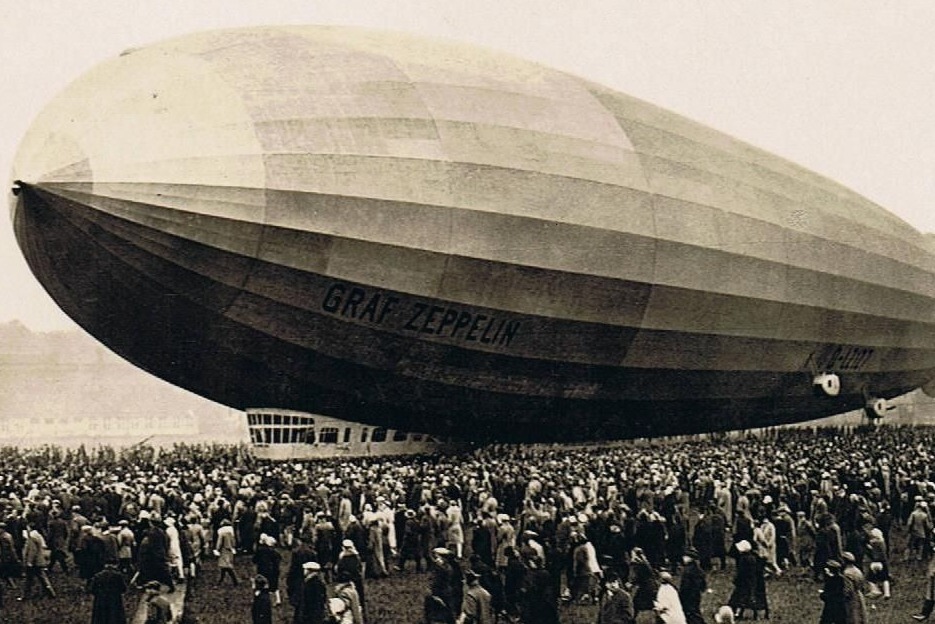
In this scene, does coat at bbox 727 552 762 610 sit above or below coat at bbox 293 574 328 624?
below

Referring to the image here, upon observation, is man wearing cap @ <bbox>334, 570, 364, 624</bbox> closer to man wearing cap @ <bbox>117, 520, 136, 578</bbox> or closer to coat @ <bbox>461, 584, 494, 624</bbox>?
coat @ <bbox>461, 584, 494, 624</bbox>

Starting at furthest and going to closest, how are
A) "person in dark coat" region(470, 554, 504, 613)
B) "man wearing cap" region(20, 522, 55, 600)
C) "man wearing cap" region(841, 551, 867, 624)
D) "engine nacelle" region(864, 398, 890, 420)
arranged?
"engine nacelle" region(864, 398, 890, 420) < "man wearing cap" region(20, 522, 55, 600) < "person in dark coat" region(470, 554, 504, 613) < "man wearing cap" region(841, 551, 867, 624)

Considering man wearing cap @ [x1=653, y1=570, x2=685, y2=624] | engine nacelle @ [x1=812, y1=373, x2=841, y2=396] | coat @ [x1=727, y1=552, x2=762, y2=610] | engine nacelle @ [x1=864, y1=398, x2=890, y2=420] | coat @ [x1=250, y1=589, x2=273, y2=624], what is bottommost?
coat @ [x1=727, y1=552, x2=762, y2=610]

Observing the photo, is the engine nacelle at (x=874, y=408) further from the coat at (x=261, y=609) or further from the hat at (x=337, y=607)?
the hat at (x=337, y=607)

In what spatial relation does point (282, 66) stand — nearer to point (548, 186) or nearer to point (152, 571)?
point (548, 186)

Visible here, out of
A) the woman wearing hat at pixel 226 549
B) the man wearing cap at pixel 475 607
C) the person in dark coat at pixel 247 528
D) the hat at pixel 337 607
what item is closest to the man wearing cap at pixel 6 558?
the woman wearing hat at pixel 226 549

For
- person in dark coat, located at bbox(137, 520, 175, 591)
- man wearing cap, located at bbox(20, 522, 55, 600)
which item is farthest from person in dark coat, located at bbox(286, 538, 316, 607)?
man wearing cap, located at bbox(20, 522, 55, 600)
